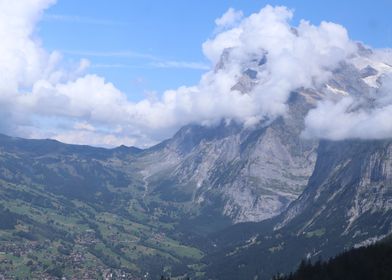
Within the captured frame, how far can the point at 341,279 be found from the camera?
612ft

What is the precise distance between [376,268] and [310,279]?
2004 cm

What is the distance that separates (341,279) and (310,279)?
10.5 metres

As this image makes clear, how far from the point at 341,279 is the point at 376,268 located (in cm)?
1043

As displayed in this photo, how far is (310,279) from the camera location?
193625mm

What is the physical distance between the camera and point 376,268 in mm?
185125
